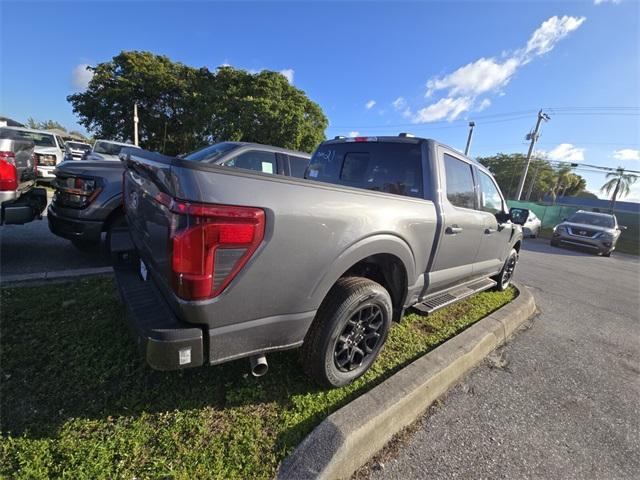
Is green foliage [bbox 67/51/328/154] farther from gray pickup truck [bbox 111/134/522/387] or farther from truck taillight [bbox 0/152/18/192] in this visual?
gray pickup truck [bbox 111/134/522/387]

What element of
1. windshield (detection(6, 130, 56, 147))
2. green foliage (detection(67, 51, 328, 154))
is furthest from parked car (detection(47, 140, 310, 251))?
green foliage (detection(67, 51, 328, 154))

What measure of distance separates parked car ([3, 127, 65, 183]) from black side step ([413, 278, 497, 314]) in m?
11.4

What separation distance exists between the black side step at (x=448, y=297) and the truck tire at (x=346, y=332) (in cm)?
67

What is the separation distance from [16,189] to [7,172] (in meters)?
0.21

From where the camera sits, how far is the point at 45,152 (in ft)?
33.8

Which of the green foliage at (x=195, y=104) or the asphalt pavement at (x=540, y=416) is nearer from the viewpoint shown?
the asphalt pavement at (x=540, y=416)

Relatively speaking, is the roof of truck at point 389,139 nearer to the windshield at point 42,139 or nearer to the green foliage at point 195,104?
the windshield at point 42,139

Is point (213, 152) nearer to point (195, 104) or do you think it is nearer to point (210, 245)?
point (210, 245)

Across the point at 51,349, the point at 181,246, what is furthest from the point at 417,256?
the point at 51,349

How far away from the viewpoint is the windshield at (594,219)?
13539 mm

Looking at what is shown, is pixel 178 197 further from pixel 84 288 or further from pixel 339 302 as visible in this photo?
pixel 84 288

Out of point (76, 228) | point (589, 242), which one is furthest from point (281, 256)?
point (589, 242)

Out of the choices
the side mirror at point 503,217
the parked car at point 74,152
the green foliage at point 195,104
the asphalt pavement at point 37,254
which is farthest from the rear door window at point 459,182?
the green foliage at point 195,104

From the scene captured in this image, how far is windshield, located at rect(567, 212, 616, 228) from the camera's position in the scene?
13.5m
